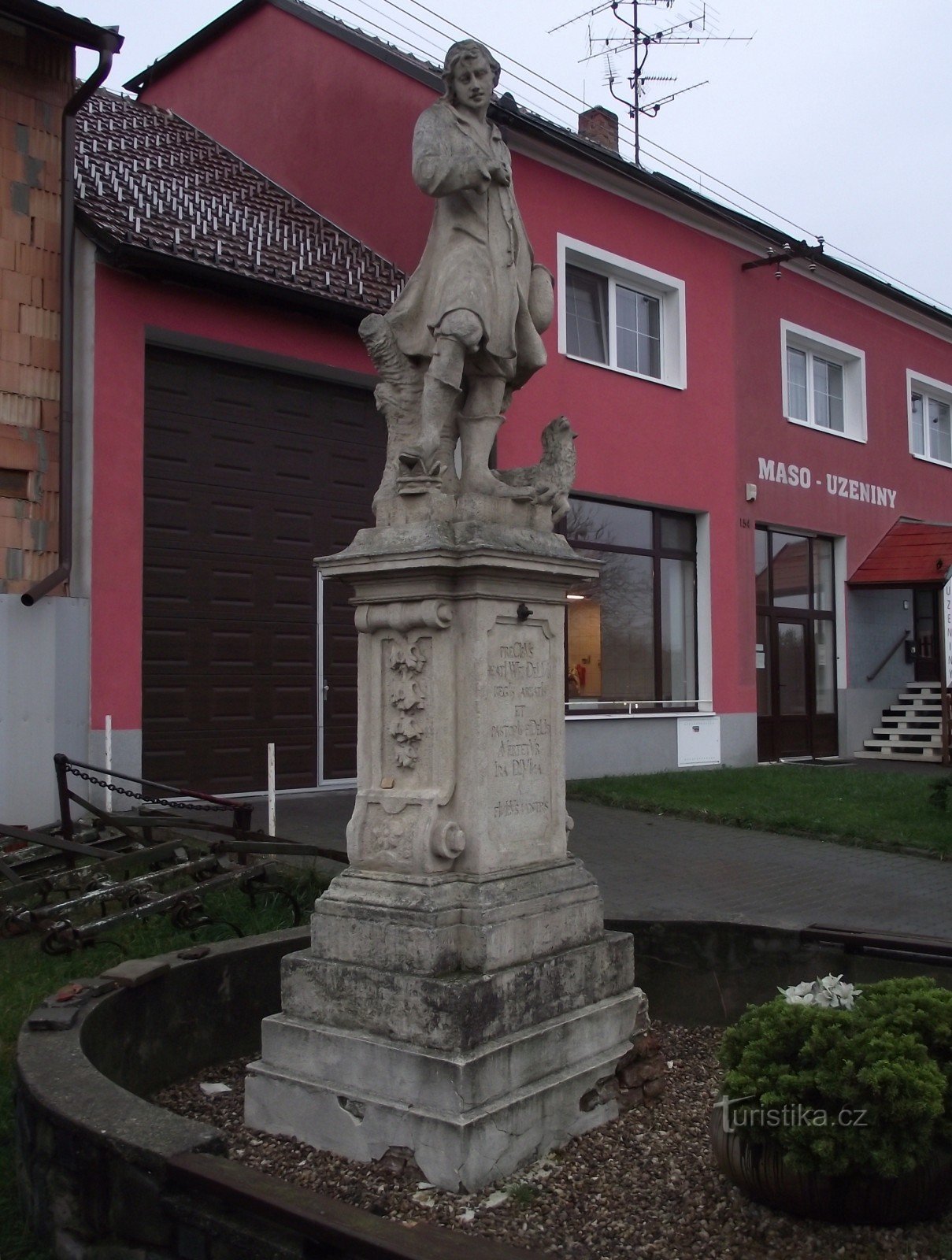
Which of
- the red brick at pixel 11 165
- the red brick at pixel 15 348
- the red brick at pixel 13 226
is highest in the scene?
the red brick at pixel 11 165

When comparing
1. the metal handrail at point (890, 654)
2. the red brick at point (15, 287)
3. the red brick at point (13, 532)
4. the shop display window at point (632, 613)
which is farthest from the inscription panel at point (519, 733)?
the metal handrail at point (890, 654)

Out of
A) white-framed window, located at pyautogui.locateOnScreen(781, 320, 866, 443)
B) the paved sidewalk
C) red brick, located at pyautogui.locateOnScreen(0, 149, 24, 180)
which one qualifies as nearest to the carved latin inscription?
the paved sidewalk

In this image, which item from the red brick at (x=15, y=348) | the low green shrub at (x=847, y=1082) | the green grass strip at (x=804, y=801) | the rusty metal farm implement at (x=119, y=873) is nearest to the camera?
the low green shrub at (x=847, y=1082)

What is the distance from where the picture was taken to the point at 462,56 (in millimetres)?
4660

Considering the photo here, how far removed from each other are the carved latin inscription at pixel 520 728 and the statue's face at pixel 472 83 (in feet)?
6.51

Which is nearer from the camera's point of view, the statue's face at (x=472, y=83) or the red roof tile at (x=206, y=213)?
the statue's face at (x=472, y=83)

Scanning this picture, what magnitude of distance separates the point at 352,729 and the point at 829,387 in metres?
10.3

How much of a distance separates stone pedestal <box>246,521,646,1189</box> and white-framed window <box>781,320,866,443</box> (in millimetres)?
14116

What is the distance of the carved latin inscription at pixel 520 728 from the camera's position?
A: 4.39 metres

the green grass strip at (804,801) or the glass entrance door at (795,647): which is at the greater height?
the glass entrance door at (795,647)

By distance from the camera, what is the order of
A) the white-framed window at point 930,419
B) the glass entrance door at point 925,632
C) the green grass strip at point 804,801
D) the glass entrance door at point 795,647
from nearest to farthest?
the green grass strip at point 804,801, the glass entrance door at point 795,647, the glass entrance door at point 925,632, the white-framed window at point 930,419

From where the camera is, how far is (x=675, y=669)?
1596 centimetres

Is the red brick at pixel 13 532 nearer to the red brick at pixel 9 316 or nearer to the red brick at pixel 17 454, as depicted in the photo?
the red brick at pixel 17 454

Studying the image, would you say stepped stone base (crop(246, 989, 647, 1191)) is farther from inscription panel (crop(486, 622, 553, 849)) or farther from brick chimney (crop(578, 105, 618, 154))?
brick chimney (crop(578, 105, 618, 154))
